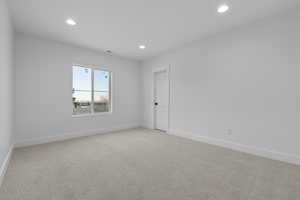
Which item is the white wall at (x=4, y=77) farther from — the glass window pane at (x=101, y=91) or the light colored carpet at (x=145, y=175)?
the glass window pane at (x=101, y=91)

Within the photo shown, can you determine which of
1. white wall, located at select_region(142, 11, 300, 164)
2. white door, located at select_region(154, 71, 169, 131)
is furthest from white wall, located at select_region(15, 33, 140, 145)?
white wall, located at select_region(142, 11, 300, 164)

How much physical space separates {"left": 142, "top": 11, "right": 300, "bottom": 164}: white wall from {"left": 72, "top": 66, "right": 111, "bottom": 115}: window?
8.39 feet

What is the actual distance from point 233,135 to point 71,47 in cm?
494

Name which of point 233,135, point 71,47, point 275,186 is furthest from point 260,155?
point 71,47

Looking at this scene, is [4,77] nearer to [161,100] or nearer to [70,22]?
[70,22]

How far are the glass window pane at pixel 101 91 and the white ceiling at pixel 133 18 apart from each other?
1.26 meters

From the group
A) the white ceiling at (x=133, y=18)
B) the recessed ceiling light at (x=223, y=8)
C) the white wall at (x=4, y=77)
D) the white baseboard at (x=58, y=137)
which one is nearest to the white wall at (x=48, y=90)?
the white baseboard at (x=58, y=137)

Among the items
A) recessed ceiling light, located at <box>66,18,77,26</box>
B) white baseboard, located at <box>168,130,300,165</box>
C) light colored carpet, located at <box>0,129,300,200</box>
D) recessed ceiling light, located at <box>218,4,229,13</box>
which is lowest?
light colored carpet, located at <box>0,129,300,200</box>

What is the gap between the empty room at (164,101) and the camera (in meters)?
2.00

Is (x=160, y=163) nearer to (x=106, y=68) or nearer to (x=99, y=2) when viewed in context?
(x=99, y=2)

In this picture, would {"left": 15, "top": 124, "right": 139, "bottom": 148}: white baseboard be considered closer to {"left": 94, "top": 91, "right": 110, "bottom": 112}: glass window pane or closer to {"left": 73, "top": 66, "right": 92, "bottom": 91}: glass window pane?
{"left": 94, "top": 91, "right": 110, "bottom": 112}: glass window pane

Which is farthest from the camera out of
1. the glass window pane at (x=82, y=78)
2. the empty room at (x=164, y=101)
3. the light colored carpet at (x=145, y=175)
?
the glass window pane at (x=82, y=78)

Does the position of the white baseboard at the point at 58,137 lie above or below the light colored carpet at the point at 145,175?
above

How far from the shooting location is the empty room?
200 centimetres
